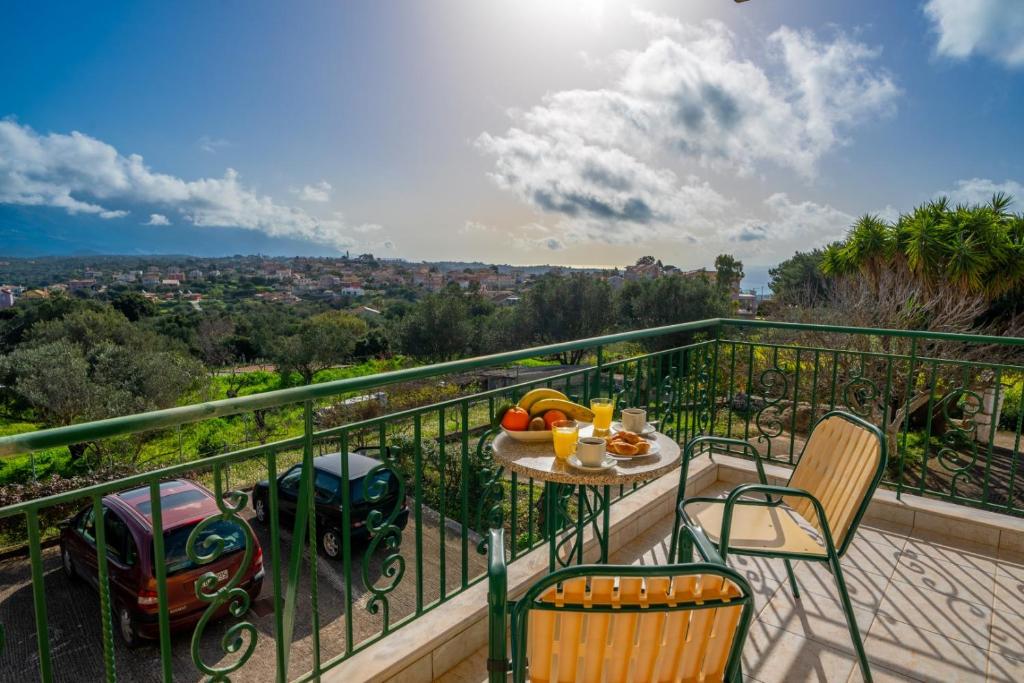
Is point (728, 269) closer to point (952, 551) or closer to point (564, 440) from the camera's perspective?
point (952, 551)

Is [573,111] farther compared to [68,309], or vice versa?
[573,111]

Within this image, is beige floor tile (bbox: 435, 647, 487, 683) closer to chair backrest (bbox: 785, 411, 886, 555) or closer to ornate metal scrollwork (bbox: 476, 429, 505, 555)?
ornate metal scrollwork (bbox: 476, 429, 505, 555)

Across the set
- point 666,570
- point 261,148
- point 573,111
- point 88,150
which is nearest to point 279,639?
point 666,570

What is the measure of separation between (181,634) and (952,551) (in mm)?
11529

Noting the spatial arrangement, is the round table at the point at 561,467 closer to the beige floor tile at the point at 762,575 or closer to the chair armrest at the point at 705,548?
the chair armrest at the point at 705,548

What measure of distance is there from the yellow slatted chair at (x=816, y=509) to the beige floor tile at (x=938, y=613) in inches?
22.3

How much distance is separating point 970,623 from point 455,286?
30990 mm

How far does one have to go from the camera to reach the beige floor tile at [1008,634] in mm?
1967

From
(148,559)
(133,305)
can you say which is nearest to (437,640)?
(148,559)

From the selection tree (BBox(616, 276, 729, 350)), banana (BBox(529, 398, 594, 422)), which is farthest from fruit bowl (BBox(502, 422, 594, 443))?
tree (BBox(616, 276, 729, 350))

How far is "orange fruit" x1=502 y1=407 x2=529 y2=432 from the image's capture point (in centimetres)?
188

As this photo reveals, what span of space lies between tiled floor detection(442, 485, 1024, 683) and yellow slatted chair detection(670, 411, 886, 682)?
0.26 meters

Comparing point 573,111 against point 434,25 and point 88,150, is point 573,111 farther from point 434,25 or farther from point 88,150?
point 88,150

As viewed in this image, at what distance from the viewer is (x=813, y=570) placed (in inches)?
97.9
